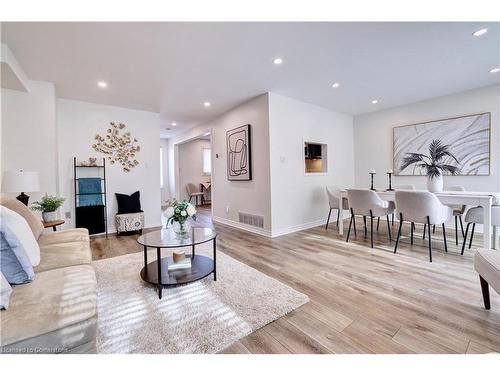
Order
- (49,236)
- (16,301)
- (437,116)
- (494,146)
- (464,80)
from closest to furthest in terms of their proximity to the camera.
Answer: (16,301) < (49,236) < (464,80) < (494,146) < (437,116)

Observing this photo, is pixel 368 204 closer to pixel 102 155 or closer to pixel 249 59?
pixel 249 59

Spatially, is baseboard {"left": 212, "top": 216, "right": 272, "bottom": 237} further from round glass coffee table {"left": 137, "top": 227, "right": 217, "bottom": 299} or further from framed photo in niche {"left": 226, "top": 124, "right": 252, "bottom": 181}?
round glass coffee table {"left": 137, "top": 227, "right": 217, "bottom": 299}

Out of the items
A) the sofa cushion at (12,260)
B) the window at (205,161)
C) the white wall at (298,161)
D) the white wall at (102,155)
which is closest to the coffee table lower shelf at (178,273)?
the sofa cushion at (12,260)

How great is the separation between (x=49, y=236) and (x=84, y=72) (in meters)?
2.10

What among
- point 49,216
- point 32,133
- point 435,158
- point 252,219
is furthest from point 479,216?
point 32,133

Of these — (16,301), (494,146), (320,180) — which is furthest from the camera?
(320,180)

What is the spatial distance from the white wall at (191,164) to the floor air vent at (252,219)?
4245 millimetres

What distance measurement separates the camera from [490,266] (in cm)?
152

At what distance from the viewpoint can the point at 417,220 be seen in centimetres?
288

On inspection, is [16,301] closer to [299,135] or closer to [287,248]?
[287,248]

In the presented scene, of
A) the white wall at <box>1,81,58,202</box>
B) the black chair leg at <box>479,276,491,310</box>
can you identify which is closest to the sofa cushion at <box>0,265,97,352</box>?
the black chair leg at <box>479,276,491,310</box>

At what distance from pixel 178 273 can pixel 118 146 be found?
3.36m

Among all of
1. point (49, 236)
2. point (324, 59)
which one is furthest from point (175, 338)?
point (324, 59)

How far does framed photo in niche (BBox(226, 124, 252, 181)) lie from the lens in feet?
14.0
